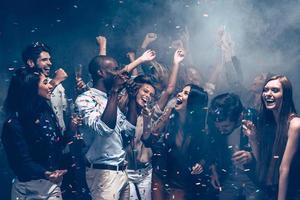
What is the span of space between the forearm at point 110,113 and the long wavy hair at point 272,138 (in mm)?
1465

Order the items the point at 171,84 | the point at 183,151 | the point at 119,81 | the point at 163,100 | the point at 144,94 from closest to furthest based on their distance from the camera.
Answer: the point at 119,81, the point at 183,151, the point at 144,94, the point at 163,100, the point at 171,84

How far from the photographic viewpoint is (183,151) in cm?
486

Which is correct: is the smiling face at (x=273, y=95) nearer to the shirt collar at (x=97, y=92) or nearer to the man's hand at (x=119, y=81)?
the man's hand at (x=119, y=81)

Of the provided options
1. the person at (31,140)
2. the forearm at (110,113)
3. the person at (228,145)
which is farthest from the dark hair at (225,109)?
the person at (31,140)

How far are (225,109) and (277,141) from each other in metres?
0.88

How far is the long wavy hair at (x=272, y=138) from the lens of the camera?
169 inches

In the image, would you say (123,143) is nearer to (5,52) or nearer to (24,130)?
(24,130)

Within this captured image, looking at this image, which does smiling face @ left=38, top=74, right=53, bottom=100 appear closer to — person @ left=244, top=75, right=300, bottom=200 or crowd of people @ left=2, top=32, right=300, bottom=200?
crowd of people @ left=2, top=32, right=300, bottom=200

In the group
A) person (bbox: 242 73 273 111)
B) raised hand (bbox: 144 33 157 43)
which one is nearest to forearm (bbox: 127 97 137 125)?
person (bbox: 242 73 273 111)

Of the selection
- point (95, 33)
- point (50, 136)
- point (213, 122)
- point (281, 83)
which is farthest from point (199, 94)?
point (95, 33)

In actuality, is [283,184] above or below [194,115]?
below

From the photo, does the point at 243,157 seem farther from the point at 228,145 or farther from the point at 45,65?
the point at 45,65

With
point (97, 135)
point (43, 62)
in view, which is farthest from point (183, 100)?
point (43, 62)

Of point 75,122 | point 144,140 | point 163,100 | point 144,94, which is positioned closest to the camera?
point 75,122
